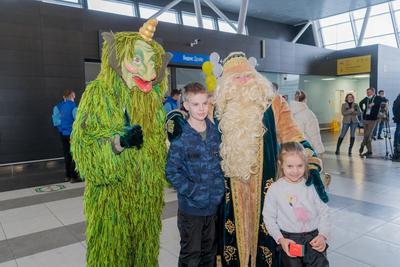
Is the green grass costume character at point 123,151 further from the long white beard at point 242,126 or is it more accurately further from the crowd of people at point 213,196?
the long white beard at point 242,126

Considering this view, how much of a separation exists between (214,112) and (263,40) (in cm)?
1049

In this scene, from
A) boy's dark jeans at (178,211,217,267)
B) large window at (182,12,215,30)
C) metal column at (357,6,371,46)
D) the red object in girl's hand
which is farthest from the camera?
metal column at (357,6,371,46)

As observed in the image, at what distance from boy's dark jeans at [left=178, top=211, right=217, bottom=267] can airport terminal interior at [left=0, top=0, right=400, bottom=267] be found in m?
0.02

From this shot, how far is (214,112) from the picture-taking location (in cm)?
198

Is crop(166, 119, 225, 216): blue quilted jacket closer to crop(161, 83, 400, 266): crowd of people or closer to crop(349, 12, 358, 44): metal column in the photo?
crop(161, 83, 400, 266): crowd of people

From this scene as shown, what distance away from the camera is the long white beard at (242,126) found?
1777mm

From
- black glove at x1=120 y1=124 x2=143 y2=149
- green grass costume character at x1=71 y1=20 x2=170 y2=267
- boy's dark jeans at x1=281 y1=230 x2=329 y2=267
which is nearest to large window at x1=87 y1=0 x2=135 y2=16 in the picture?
green grass costume character at x1=71 y1=20 x2=170 y2=267

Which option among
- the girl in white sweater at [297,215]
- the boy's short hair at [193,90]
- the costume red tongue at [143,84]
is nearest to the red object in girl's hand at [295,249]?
the girl in white sweater at [297,215]

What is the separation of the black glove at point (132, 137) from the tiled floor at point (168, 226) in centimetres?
144

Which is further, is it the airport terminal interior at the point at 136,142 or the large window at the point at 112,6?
the large window at the point at 112,6

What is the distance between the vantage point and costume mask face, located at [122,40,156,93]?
5.38 ft

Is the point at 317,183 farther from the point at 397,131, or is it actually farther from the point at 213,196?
the point at 397,131


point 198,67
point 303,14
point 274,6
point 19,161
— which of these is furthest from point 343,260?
point 303,14

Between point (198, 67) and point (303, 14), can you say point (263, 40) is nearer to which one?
point (198, 67)
